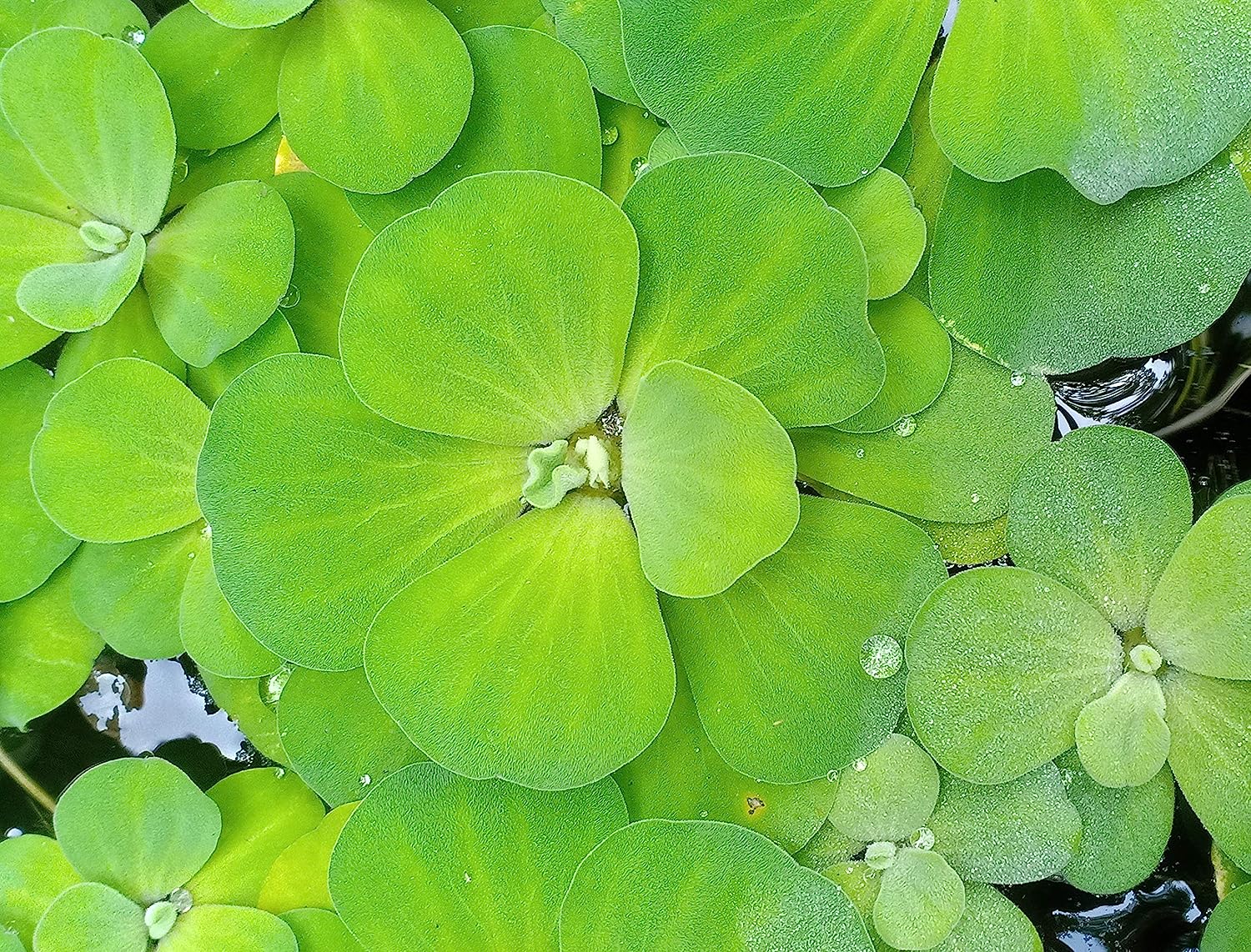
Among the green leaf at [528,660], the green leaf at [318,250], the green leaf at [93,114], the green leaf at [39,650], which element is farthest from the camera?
the green leaf at [39,650]

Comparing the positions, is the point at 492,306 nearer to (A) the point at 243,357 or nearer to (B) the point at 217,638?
(A) the point at 243,357

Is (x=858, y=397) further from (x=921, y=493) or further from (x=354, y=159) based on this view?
(x=354, y=159)

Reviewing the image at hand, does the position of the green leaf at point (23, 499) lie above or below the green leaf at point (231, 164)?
below

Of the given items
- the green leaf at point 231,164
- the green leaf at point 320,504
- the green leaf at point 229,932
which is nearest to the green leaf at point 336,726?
the green leaf at point 320,504

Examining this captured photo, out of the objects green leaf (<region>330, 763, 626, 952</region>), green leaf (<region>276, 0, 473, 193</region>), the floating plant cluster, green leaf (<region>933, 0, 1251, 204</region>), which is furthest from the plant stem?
green leaf (<region>933, 0, 1251, 204</region>)

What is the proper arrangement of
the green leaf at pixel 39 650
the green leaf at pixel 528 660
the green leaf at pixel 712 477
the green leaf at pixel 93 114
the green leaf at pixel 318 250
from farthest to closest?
the green leaf at pixel 39 650, the green leaf at pixel 318 250, the green leaf at pixel 93 114, the green leaf at pixel 528 660, the green leaf at pixel 712 477

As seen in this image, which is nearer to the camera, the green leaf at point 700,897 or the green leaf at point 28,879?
the green leaf at point 700,897

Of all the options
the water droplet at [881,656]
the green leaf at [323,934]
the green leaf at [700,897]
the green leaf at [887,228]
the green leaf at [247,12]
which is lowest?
the green leaf at [323,934]

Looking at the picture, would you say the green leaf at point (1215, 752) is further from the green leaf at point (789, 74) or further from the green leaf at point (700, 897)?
the green leaf at point (789, 74)
